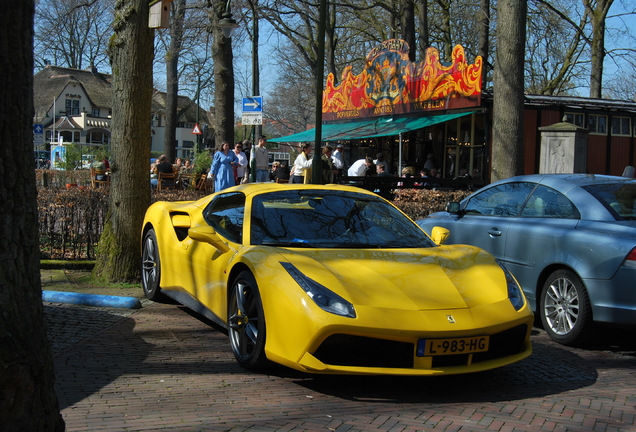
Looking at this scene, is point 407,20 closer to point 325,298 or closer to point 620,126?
point 620,126

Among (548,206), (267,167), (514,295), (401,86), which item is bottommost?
(514,295)

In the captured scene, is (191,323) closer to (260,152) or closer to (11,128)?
(11,128)

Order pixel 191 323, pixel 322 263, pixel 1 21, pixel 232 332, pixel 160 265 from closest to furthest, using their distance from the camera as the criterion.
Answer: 1. pixel 1 21
2. pixel 322 263
3. pixel 232 332
4. pixel 191 323
5. pixel 160 265

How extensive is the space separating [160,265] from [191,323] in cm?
88

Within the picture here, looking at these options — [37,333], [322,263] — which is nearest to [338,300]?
[322,263]

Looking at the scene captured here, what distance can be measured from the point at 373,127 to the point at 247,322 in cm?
1902

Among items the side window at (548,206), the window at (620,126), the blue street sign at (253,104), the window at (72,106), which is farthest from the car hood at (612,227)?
the window at (72,106)

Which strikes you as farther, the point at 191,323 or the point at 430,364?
the point at 191,323

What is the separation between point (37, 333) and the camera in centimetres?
261

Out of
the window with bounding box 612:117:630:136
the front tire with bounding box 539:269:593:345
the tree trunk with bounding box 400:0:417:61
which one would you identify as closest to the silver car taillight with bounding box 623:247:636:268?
the front tire with bounding box 539:269:593:345

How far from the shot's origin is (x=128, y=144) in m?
7.68

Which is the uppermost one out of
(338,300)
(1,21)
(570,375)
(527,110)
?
(527,110)

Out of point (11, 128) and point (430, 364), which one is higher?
point (11, 128)

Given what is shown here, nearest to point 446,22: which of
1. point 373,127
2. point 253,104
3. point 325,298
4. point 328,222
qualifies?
point 373,127
